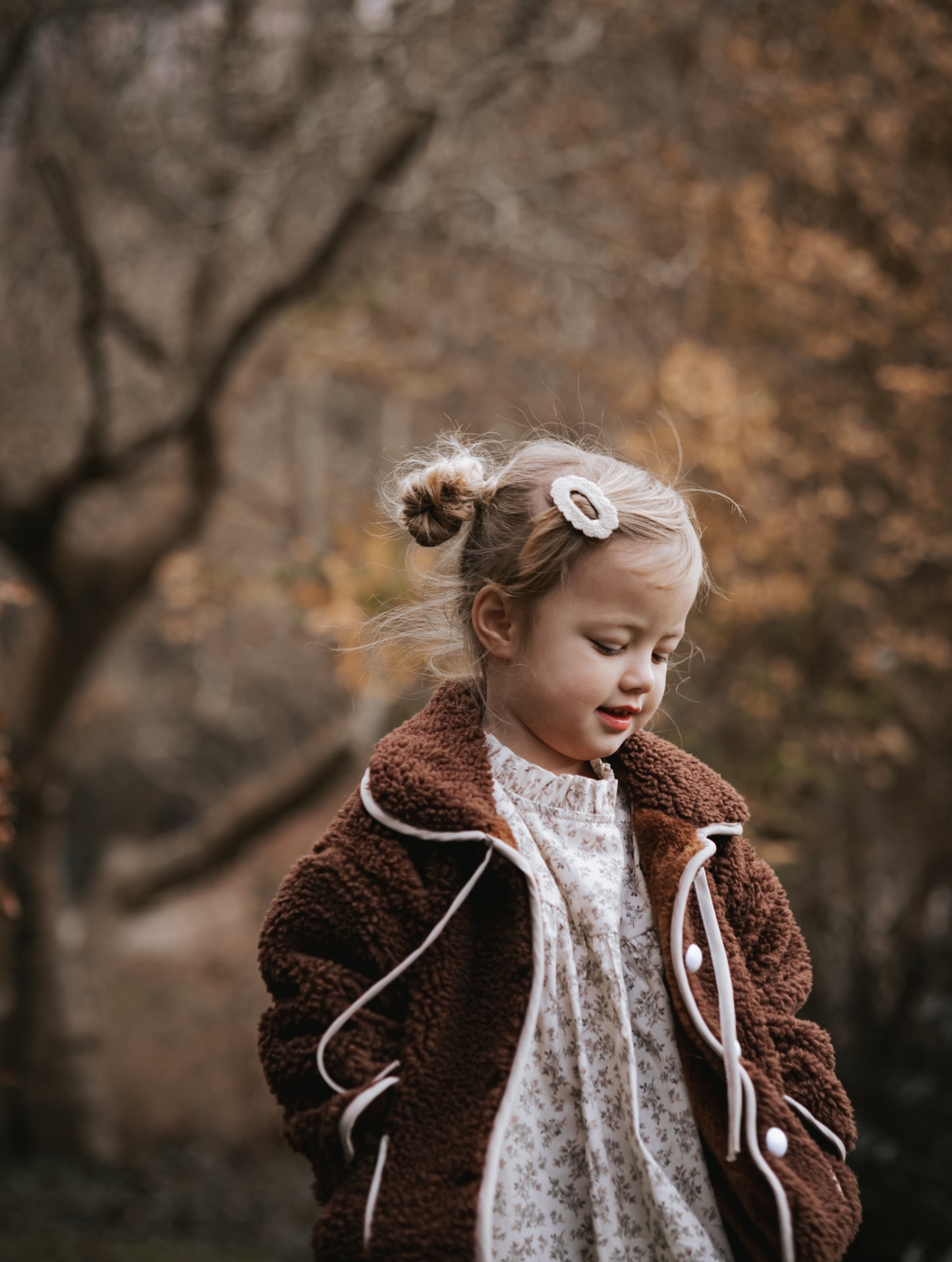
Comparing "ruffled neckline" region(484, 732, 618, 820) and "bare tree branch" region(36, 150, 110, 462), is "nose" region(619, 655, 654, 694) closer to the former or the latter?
"ruffled neckline" region(484, 732, 618, 820)

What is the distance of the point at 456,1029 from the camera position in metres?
1.36

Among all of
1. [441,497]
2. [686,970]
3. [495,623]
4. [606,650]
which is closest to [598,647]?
[606,650]

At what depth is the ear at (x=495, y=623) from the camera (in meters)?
1.51

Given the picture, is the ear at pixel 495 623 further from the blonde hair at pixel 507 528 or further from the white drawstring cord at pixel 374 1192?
the white drawstring cord at pixel 374 1192

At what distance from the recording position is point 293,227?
5.22 m

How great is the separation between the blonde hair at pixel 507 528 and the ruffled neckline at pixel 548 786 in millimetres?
140

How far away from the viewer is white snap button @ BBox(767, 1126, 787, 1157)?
4.35 ft

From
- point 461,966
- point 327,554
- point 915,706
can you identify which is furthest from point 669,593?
point 915,706

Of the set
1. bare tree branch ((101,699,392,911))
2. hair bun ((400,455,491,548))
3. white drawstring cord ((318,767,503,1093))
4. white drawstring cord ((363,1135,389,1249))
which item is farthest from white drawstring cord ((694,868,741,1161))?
bare tree branch ((101,699,392,911))

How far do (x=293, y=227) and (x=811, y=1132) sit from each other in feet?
15.3

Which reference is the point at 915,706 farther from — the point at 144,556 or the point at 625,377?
the point at 144,556

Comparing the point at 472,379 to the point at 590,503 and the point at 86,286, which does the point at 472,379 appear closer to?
the point at 86,286

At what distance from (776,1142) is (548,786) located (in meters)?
0.50

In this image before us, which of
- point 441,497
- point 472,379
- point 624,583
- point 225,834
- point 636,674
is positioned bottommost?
point 225,834
